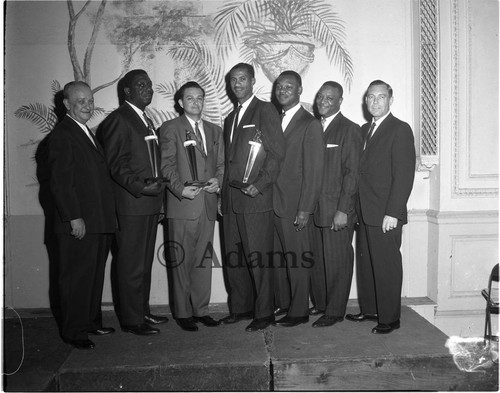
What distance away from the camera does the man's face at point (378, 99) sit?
3.81 metres

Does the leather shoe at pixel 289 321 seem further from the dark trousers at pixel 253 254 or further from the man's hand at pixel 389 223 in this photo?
the man's hand at pixel 389 223

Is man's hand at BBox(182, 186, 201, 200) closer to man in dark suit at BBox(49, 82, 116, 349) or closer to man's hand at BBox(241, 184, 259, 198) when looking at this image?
man's hand at BBox(241, 184, 259, 198)

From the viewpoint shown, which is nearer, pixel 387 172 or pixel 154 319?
pixel 387 172

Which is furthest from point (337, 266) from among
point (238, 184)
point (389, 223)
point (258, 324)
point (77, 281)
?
point (77, 281)

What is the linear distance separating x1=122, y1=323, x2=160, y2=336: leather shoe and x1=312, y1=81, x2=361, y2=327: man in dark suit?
1314 millimetres

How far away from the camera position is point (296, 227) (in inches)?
154

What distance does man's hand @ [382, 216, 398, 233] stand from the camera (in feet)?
12.1

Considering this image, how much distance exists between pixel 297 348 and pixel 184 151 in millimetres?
1752

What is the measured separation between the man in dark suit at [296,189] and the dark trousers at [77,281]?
1472mm

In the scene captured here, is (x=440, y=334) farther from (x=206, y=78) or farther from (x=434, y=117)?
(x=206, y=78)

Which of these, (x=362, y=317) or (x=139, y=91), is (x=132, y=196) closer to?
(x=139, y=91)

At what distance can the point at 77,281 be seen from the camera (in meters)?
3.59

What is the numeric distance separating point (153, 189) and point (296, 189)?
44.4 inches

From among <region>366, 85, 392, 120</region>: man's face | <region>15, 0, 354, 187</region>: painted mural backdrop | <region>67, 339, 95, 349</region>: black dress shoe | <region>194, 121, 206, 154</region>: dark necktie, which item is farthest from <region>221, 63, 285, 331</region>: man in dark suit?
<region>67, 339, 95, 349</region>: black dress shoe
